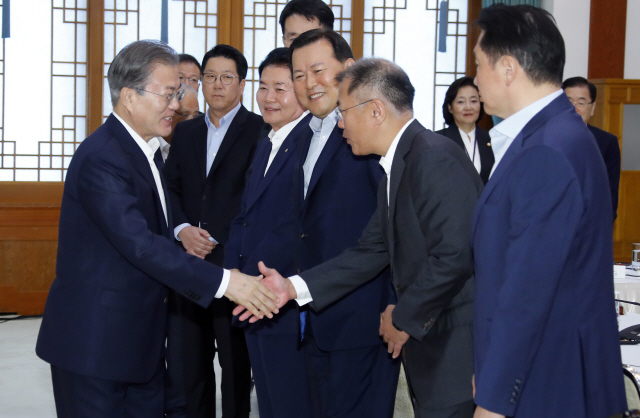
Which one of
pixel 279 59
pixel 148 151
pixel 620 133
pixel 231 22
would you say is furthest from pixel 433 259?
pixel 620 133

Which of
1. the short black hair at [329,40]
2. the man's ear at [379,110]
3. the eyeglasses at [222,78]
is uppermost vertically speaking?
the short black hair at [329,40]

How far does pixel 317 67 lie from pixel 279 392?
1070 mm

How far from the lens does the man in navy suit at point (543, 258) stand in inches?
44.3

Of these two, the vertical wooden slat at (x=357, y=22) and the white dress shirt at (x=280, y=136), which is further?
the vertical wooden slat at (x=357, y=22)

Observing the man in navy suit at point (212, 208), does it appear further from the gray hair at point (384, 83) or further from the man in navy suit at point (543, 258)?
the man in navy suit at point (543, 258)

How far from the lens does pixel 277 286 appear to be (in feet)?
6.62

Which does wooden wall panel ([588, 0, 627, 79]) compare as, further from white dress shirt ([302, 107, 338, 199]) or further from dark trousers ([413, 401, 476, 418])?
dark trousers ([413, 401, 476, 418])

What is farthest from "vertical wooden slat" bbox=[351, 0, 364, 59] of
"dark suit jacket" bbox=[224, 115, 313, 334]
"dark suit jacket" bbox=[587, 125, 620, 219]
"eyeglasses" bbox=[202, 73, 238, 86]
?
"dark suit jacket" bbox=[224, 115, 313, 334]

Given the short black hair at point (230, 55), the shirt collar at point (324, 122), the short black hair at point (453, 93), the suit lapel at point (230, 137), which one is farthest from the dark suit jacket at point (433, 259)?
the short black hair at point (453, 93)

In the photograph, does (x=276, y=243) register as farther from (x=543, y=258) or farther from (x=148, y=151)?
(x=543, y=258)

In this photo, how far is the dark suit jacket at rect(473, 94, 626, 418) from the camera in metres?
1.12

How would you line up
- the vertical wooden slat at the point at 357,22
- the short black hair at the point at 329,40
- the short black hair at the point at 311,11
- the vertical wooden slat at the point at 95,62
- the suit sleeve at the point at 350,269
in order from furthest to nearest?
the vertical wooden slat at the point at 357,22
the vertical wooden slat at the point at 95,62
the short black hair at the point at 311,11
the short black hair at the point at 329,40
the suit sleeve at the point at 350,269

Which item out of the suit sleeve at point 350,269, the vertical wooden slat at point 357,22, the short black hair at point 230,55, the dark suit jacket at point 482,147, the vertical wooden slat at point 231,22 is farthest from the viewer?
the vertical wooden slat at point 357,22

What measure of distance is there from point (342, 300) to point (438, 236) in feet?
1.85
